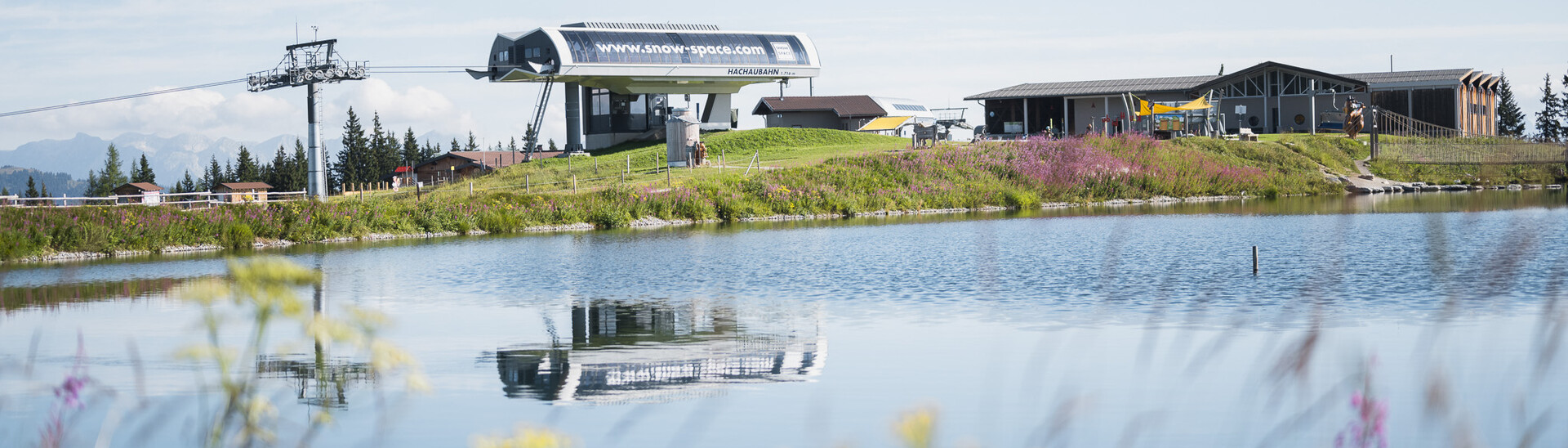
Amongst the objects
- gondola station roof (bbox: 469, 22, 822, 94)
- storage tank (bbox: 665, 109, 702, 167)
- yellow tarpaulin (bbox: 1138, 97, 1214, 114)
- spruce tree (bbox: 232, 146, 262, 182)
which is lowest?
storage tank (bbox: 665, 109, 702, 167)

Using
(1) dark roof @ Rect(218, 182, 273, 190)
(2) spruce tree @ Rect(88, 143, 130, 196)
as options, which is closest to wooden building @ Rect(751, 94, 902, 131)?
(1) dark roof @ Rect(218, 182, 273, 190)

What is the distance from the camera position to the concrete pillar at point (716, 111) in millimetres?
75625

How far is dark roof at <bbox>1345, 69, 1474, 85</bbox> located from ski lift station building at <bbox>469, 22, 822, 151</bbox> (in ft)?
103

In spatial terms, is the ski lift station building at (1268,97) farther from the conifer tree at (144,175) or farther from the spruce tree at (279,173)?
the conifer tree at (144,175)

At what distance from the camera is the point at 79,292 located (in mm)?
23703

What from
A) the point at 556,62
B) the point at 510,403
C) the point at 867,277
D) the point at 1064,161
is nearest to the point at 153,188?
the point at 556,62

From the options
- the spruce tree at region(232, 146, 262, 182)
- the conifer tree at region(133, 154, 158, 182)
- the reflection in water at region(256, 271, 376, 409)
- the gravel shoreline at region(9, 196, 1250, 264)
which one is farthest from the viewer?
the conifer tree at region(133, 154, 158, 182)

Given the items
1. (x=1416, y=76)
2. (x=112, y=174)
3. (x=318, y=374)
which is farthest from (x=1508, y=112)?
(x=112, y=174)

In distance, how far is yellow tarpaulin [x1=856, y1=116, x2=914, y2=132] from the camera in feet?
304

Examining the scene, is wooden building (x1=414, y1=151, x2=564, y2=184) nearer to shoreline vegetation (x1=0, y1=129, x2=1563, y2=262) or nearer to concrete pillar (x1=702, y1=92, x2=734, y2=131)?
concrete pillar (x1=702, y1=92, x2=734, y2=131)

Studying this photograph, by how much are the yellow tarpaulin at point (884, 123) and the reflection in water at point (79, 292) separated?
6848cm

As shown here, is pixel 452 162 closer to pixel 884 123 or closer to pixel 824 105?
pixel 824 105

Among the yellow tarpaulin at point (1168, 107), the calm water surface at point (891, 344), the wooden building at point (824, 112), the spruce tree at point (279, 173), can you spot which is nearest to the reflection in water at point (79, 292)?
the calm water surface at point (891, 344)

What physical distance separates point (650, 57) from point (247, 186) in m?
71.0
